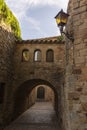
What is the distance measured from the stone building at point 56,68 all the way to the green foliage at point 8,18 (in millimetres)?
414

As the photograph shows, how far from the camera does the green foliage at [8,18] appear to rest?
7715 millimetres

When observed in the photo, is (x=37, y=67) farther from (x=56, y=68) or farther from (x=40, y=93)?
(x=40, y=93)

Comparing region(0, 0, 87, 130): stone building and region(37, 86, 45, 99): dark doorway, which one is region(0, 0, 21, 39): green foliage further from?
region(37, 86, 45, 99): dark doorway

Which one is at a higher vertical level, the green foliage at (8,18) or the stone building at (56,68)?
the green foliage at (8,18)

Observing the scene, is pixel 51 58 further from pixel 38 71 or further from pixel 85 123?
pixel 85 123

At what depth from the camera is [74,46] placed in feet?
14.9

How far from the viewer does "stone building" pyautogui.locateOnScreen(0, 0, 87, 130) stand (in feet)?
14.2

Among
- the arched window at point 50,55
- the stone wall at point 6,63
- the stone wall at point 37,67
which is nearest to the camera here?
the stone wall at point 6,63

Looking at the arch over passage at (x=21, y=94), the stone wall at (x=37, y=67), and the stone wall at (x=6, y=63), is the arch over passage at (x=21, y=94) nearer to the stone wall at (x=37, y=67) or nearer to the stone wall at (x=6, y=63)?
the stone wall at (x=37, y=67)

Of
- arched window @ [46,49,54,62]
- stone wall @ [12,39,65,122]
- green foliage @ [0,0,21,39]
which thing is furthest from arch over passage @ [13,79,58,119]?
green foliage @ [0,0,21,39]

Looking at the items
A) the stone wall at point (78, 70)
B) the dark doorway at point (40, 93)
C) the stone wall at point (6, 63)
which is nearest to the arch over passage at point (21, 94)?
the stone wall at point (6, 63)

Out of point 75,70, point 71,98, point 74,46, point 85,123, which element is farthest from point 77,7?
point 85,123

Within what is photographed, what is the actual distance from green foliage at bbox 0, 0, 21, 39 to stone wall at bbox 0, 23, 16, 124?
37 cm

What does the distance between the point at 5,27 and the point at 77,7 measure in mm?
4341
